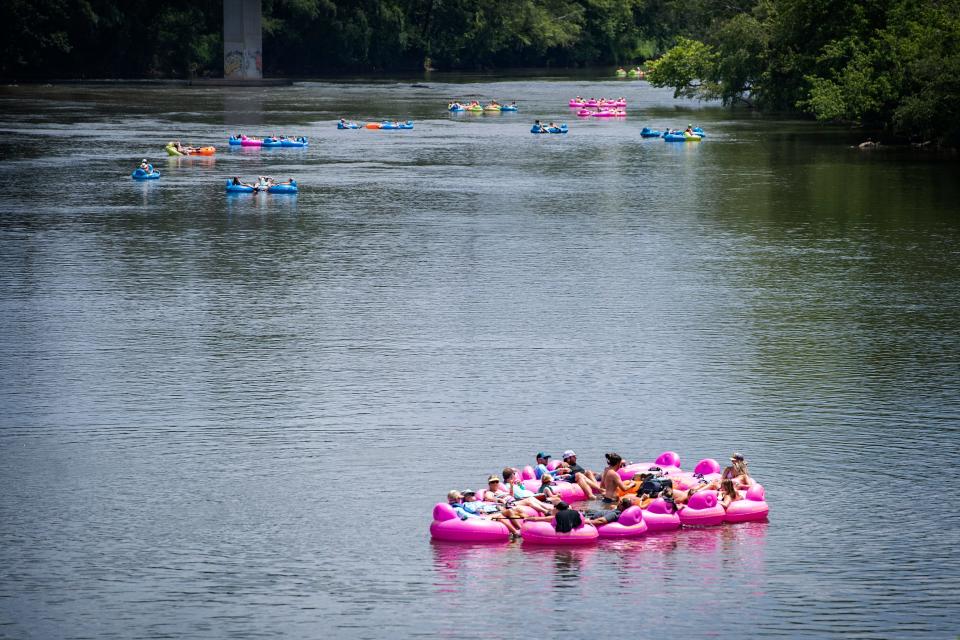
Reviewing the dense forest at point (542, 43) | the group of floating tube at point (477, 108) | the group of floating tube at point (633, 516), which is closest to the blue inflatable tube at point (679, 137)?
the dense forest at point (542, 43)

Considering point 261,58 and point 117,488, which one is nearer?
point 117,488

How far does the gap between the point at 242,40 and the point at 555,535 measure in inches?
5635

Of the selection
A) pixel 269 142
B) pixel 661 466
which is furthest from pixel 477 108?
pixel 661 466

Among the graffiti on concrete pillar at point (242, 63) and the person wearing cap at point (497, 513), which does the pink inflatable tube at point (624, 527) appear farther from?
the graffiti on concrete pillar at point (242, 63)

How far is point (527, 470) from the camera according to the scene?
98.2ft

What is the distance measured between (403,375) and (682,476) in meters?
11.3

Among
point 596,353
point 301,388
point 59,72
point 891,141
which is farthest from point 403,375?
point 59,72

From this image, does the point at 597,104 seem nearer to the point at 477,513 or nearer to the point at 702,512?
the point at 702,512

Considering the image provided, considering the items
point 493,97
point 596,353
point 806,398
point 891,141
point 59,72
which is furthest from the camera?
point 59,72

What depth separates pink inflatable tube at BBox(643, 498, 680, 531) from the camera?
28.2m

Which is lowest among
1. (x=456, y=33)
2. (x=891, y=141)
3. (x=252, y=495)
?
(x=252, y=495)

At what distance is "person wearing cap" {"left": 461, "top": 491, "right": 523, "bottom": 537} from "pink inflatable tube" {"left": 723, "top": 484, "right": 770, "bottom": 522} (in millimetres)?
4005

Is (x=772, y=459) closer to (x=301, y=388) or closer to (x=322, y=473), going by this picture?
(x=322, y=473)

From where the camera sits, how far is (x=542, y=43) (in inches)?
7854
